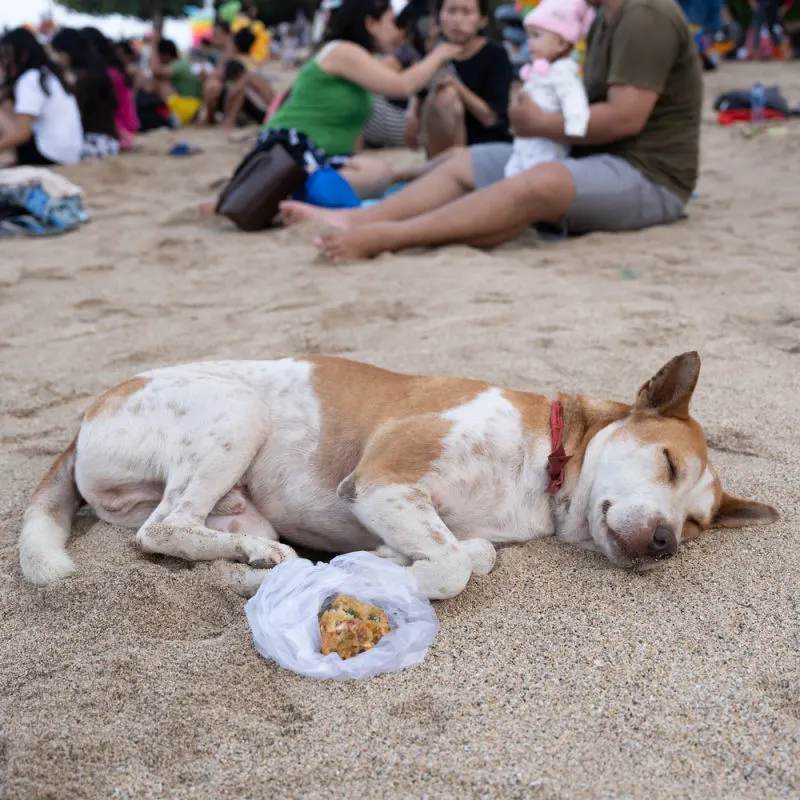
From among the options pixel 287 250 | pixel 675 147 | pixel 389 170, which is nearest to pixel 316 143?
pixel 389 170

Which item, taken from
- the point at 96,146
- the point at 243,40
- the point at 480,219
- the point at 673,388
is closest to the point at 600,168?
the point at 480,219

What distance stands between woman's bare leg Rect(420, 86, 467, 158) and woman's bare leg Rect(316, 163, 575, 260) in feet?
6.00

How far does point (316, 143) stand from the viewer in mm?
6988


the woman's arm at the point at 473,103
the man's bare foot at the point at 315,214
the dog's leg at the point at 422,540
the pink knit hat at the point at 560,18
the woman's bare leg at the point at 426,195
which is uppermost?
the pink knit hat at the point at 560,18

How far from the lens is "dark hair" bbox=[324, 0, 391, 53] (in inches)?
263

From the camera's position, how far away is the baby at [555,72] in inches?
214

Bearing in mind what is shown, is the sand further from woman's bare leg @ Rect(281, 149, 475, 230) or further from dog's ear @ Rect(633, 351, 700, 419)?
woman's bare leg @ Rect(281, 149, 475, 230)

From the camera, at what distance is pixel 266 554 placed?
2473 mm

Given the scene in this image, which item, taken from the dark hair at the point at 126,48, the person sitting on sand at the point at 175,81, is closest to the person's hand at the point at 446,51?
the person sitting on sand at the point at 175,81

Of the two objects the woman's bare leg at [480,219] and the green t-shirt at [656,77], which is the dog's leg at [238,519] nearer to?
the woman's bare leg at [480,219]

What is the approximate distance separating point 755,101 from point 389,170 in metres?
5.07

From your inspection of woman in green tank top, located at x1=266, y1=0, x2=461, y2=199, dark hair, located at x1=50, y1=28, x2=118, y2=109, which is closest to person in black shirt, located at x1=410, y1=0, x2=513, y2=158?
woman in green tank top, located at x1=266, y1=0, x2=461, y2=199

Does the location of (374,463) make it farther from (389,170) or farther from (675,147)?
(389,170)

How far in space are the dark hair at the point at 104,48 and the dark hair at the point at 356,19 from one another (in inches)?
231
